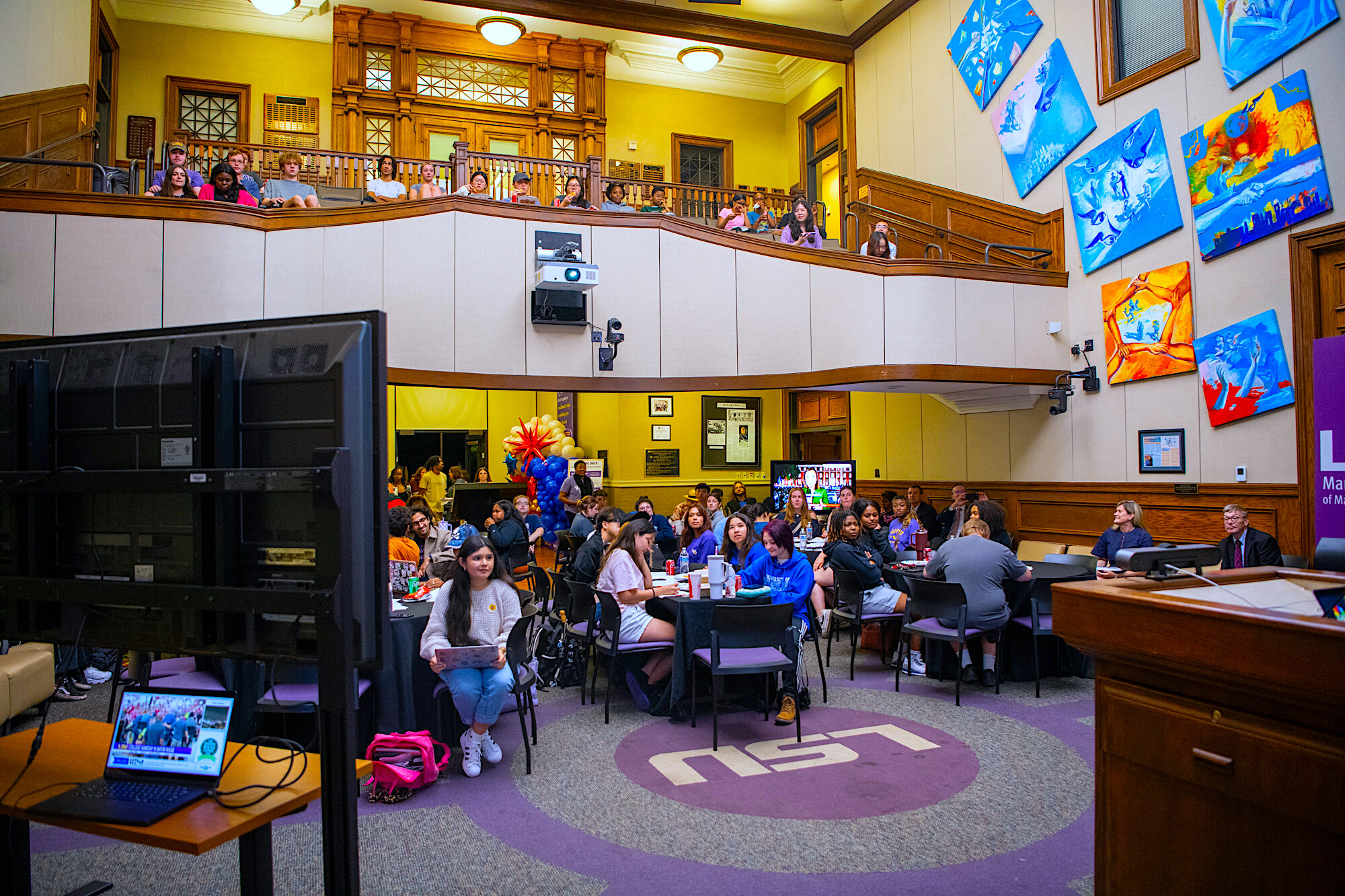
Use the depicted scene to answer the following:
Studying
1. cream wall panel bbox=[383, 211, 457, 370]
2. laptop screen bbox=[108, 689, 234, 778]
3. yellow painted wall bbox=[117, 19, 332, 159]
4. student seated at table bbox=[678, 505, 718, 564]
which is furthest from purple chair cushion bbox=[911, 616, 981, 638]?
→ yellow painted wall bbox=[117, 19, 332, 159]

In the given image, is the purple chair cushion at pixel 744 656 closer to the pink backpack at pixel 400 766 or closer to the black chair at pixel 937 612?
the black chair at pixel 937 612

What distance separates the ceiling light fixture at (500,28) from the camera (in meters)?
12.0

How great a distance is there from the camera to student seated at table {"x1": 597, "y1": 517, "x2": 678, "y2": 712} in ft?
17.6

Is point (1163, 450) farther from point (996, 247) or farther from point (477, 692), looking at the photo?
point (477, 692)

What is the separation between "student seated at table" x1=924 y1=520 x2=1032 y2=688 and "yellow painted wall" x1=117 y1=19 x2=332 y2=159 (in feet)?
38.8

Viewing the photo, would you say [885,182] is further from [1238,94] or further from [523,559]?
[523,559]

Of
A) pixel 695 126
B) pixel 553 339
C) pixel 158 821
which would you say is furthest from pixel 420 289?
pixel 695 126

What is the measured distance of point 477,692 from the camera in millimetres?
4273

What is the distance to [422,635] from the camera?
14.6ft

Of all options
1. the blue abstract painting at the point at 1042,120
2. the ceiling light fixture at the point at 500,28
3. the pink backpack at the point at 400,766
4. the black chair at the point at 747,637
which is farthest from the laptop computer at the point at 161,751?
the ceiling light fixture at the point at 500,28

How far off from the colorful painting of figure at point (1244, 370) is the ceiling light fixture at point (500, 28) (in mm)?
9878

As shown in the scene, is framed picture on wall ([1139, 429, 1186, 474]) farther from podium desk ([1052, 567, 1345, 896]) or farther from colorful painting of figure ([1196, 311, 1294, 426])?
podium desk ([1052, 567, 1345, 896])

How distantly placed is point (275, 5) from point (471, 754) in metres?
11.1

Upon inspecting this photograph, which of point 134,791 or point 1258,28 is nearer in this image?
point 134,791
